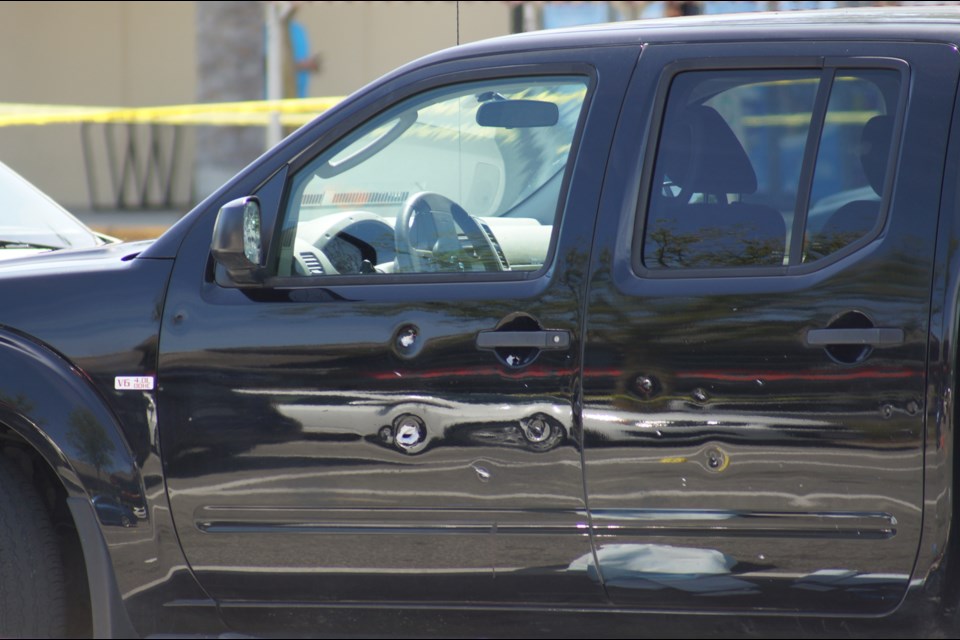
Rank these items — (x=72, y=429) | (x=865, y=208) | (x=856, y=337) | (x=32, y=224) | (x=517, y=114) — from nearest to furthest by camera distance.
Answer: (x=856, y=337), (x=865, y=208), (x=72, y=429), (x=517, y=114), (x=32, y=224)

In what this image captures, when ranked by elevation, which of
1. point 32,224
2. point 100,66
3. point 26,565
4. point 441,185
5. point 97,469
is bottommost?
point 26,565

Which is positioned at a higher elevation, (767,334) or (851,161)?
(851,161)

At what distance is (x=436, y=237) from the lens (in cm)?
314

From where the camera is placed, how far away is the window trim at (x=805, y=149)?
2803 millimetres

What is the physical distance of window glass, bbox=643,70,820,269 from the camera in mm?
2902

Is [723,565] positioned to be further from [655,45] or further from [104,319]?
[104,319]

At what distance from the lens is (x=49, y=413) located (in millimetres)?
3057

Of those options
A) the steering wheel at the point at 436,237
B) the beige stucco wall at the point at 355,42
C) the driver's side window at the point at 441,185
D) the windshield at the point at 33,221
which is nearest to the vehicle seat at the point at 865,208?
the driver's side window at the point at 441,185

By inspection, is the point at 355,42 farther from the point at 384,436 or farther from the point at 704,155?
the point at 384,436

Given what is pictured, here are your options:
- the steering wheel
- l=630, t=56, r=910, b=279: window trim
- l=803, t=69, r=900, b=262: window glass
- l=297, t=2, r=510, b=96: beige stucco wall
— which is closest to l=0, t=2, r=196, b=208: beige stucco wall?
l=297, t=2, r=510, b=96: beige stucco wall

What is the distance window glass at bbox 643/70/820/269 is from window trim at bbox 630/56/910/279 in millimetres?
15

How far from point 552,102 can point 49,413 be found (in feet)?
4.67

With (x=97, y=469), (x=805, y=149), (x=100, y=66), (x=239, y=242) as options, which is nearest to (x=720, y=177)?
(x=805, y=149)

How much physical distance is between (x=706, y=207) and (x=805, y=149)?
257mm
